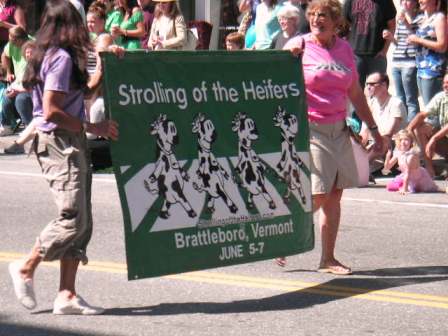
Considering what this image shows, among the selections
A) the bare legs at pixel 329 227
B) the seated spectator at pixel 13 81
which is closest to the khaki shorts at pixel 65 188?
the bare legs at pixel 329 227

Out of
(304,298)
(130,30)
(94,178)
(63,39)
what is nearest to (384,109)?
(94,178)

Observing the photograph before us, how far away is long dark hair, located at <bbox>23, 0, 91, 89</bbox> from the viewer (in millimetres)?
7250

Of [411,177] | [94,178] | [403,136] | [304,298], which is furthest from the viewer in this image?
[94,178]

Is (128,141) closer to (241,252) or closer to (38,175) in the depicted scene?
(241,252)

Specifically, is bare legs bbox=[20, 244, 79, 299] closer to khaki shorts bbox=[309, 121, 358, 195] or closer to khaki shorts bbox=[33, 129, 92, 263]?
khaki shorts bbox=[33, 129, 92, 263]

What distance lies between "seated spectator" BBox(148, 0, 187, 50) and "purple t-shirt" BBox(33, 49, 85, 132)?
8660 mm

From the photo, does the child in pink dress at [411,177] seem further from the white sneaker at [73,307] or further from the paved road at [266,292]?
the white sneaker at [73,307]

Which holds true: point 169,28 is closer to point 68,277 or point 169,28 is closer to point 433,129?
point 433,129

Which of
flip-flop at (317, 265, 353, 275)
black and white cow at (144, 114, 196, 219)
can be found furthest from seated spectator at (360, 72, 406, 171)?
black and white cow at (144, 114, 196, 219)

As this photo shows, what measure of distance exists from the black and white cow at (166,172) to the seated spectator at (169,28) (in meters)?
8.39

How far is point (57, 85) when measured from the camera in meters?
7.16

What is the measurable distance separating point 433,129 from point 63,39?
7.85m

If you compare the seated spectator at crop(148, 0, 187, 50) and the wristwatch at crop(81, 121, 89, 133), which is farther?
the seated spectator at crop(148, 0, 187, 50)

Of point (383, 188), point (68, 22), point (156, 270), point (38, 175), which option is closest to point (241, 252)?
point (156, 270)
